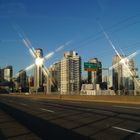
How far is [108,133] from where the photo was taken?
43.7ft

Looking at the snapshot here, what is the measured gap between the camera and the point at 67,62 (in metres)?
161

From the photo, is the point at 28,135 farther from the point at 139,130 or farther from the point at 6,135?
the point at 139,130

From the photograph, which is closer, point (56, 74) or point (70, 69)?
point (70, 69)

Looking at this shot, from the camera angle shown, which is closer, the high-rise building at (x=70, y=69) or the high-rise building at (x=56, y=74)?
the high-rise building at (x=70, y=69)

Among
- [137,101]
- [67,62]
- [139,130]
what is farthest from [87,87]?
[139,130]

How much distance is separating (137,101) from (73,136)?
35120 millimetres

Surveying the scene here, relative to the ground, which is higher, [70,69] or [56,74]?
[70,69]

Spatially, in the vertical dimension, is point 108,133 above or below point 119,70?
below

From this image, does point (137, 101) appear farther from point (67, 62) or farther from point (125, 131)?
point (67, 62)

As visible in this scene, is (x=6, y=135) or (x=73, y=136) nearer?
(x=73, y=136)

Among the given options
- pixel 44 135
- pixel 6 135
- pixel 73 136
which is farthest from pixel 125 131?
pixel 6 135

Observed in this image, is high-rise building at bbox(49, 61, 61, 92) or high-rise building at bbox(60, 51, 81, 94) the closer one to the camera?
high-rise building at bbox(60, 51, 81, 94)

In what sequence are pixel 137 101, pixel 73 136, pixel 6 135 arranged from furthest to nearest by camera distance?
pixel 137 101 < pixel 6 135 < pixel 73 136

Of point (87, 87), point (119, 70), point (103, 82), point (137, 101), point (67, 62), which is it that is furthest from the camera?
point (103, 82)
